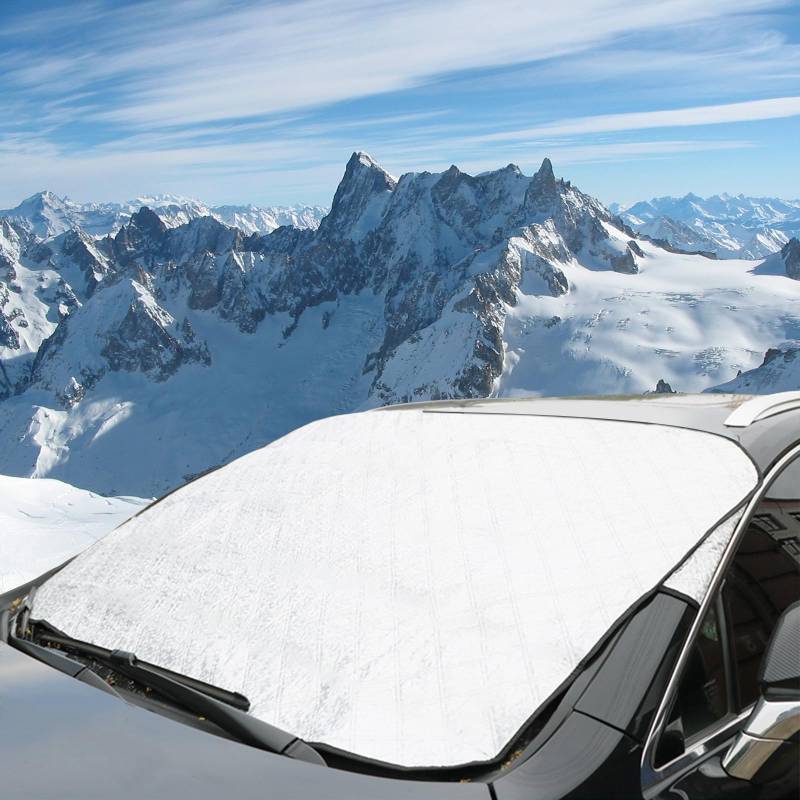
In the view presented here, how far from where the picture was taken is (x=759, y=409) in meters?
2.61

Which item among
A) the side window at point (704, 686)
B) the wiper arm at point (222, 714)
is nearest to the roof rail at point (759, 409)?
the side window at point (704, 686)

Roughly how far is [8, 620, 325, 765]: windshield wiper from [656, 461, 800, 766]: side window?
2.65 ft

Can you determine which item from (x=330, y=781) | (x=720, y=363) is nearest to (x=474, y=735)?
(x=330, y=781)

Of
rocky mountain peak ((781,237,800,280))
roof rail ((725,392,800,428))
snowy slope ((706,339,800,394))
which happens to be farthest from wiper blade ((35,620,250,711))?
rocky mountain peak ((781,237,800,280))

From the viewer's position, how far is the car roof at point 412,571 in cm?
179

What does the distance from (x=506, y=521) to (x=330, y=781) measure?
0.98 meters

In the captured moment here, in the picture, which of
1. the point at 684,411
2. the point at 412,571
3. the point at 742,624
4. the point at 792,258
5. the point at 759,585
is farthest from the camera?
the point at 792,258

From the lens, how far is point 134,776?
143 cm

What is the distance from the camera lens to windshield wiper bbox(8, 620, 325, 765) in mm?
1659

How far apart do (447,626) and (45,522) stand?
852 cm

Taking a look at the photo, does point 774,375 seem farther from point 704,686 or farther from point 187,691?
point 187,691

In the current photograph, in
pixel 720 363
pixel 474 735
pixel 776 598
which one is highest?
pixel 474 735

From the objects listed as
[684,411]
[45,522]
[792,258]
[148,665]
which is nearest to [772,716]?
[684,411]

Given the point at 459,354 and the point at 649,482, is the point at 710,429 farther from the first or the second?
the point at 459,354
